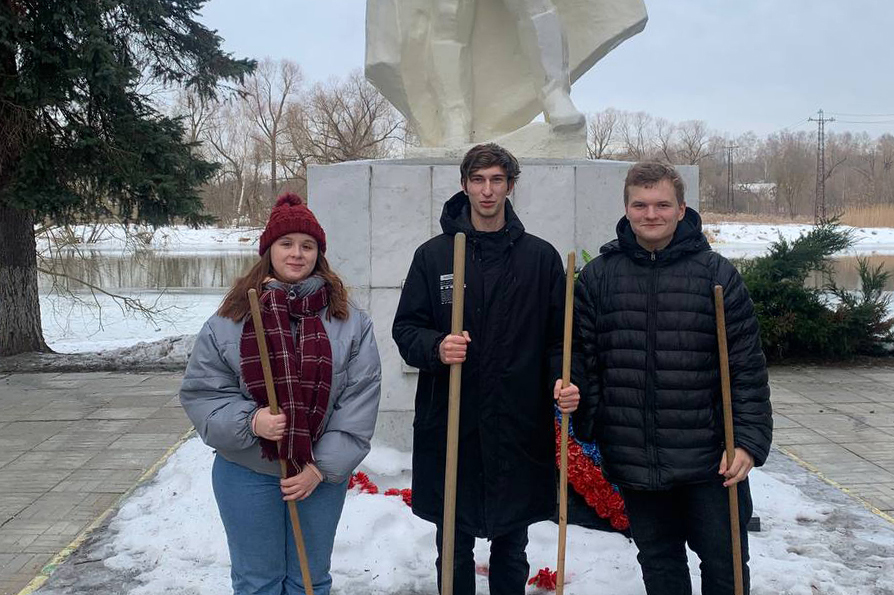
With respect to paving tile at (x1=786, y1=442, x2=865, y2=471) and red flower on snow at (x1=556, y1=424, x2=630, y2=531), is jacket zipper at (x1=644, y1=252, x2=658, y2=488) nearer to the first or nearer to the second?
red flower on snow at (x1=556, y1=424, x2=630, y2=531)

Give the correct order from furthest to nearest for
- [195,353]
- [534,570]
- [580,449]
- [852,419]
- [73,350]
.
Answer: [73,350] < [852,419] < [580,449] < [534,570] < [195,353]

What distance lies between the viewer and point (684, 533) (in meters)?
2.33

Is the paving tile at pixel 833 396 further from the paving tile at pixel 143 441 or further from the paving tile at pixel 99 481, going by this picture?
the paving tile at pixel 99 481

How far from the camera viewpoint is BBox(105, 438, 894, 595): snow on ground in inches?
117

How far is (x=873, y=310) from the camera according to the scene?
322 inches

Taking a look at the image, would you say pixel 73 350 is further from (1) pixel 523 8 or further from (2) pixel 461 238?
(2) pixel 461 238

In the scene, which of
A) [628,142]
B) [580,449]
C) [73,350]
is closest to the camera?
[580,449]

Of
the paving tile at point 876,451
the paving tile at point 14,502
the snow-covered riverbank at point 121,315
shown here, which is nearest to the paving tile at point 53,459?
the paving tile at point 14,502

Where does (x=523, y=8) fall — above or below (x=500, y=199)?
above

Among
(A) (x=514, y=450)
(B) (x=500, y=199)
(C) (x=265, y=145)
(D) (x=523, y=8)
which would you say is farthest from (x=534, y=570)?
(C) (x=265, y=145)

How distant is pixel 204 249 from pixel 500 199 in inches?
1073

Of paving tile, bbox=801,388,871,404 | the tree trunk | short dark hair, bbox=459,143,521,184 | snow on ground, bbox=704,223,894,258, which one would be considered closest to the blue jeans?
short dark hair, bbox=459,143,521,184

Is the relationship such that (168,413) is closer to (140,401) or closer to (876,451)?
(140,401)

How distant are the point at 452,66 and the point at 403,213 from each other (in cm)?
95
